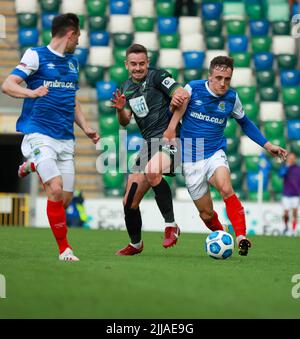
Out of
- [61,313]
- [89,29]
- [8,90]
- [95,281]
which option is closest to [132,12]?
[89,29]

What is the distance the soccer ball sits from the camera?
348 inches

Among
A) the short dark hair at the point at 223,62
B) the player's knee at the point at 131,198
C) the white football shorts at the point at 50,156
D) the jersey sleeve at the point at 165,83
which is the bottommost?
the player's knee at the point at 131,198

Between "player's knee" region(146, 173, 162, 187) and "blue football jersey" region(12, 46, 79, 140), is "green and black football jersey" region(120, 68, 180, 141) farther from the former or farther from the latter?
"blue football jersey" region(12, 46, 79, 140)

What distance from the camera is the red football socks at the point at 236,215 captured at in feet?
29.5

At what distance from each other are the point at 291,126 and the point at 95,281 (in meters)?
15.9

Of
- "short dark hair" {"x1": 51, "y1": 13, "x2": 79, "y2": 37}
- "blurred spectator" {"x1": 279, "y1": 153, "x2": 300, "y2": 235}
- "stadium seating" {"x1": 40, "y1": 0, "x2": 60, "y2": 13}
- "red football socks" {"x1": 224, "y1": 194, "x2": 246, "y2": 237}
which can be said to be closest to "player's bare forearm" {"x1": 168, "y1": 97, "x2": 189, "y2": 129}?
"red football socks" {"x1": 224, "y1": 194, "x2": 246, "y2": 237}

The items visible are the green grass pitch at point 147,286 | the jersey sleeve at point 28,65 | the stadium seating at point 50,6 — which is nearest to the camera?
the green grass pitch at point 147,286

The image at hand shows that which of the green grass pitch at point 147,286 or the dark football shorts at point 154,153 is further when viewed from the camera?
the dark football shorts at point 154,153

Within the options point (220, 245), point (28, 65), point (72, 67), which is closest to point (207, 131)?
point (220, 245)

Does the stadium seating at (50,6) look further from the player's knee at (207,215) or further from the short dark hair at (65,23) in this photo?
the short dark hair at (65,23)

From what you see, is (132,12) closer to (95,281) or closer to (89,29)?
(89,29)

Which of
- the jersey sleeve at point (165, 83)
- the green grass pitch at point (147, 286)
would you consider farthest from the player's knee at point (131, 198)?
the jersey sleeve at point (165, 83)

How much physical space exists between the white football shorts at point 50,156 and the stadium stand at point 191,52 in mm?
12598
